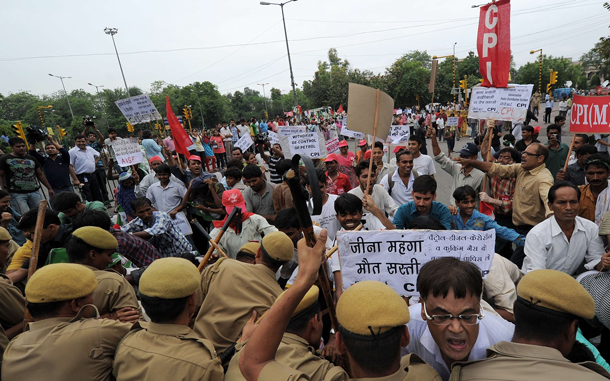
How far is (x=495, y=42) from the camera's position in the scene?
496cm

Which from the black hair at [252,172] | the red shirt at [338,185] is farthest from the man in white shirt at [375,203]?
the black hair at [252,172]

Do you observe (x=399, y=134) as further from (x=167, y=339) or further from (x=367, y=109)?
→ (x=167, y=339)

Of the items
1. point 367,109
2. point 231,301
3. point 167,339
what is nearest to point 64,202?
point 231,301

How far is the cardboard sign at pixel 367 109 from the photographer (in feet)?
13.0

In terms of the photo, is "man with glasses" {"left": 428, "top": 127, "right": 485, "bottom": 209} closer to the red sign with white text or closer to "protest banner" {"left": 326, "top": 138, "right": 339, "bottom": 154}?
the red sign with white text

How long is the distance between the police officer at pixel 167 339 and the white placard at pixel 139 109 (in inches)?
278

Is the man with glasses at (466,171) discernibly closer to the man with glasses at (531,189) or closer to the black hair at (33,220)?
the man with glasses at (531,189)

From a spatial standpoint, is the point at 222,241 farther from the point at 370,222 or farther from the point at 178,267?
the point at 178,267

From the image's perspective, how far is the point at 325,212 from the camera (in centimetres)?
432

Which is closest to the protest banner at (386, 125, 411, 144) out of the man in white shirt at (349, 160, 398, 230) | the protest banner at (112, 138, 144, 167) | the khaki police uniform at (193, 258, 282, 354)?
the man in white shirt at (349, 160, 398, 230)

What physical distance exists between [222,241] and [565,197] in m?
3.49

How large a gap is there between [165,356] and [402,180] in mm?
4266

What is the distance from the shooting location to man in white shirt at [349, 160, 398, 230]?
3.73m

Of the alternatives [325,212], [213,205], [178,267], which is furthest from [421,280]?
[213,205]
